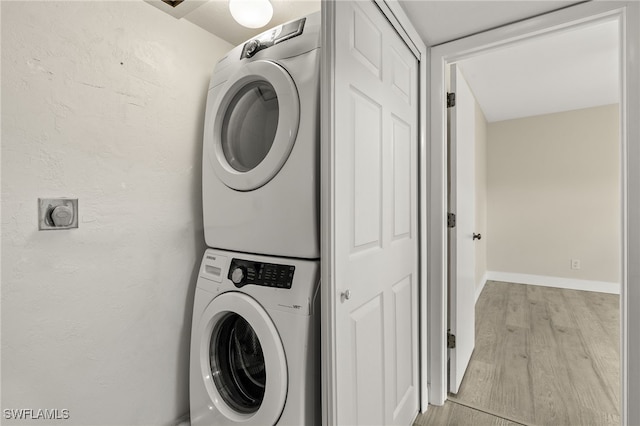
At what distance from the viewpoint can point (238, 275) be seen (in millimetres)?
1246

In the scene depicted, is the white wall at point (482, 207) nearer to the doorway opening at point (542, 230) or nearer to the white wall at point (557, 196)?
the doorway opening at point (542, 230)

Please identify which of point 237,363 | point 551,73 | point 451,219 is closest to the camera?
point 237,363

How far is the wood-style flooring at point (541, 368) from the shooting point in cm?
169

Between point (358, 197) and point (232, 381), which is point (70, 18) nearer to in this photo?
point (358, 197)

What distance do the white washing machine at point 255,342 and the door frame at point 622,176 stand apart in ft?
2.95

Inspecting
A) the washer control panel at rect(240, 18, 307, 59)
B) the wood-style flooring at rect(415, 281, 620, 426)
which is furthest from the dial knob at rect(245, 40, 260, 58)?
the wood-style flooring at rect(415, 281, 620, 426)

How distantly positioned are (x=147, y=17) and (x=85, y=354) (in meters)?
1.45

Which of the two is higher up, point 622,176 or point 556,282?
point 622,176

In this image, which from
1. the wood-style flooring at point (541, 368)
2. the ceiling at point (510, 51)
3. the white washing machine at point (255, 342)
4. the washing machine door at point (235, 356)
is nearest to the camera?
the white washing machine at point (255, 342)

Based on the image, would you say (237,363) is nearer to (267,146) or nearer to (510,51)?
(267,146)

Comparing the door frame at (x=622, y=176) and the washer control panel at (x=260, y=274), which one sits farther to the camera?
the door frame at (x=622, y=176)

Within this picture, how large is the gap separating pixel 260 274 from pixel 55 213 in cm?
77

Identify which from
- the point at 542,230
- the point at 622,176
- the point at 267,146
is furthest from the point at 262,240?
the point at 542,230

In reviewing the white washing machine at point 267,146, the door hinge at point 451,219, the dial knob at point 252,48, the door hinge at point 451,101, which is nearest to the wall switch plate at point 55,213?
the white washing machine at point 267,146
